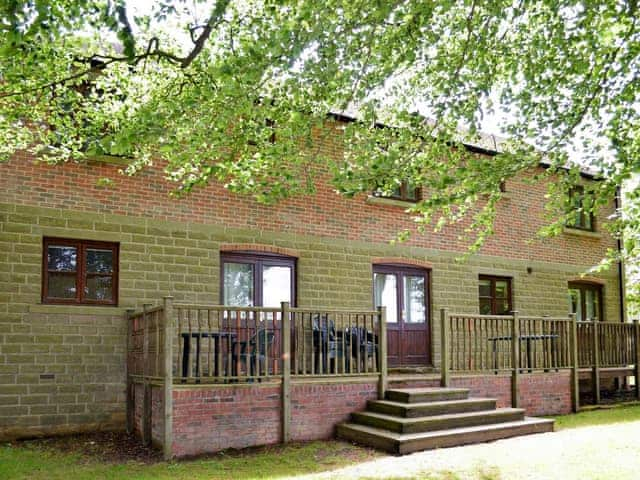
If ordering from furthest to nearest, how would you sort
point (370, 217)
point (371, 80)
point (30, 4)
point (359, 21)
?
1. point (370, 217)
2. point (371, 80)
3. point (359, 21)
4. point (30, 4)

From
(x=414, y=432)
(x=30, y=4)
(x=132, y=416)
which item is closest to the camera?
(x=30, y=4)

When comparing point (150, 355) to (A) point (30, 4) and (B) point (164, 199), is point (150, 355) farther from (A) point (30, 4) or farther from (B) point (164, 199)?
(A) point (30, 4)

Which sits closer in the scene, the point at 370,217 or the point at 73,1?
the point at 73,1

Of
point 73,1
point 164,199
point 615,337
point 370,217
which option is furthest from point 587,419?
point 73,1

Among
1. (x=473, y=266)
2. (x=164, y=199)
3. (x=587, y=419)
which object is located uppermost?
(x=164, y=199)

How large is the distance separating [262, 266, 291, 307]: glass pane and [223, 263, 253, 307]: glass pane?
26cm

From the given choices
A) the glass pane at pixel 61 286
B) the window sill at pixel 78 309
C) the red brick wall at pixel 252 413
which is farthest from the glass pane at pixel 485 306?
the glass pane at pixel 61 286

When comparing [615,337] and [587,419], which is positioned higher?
[615,337]

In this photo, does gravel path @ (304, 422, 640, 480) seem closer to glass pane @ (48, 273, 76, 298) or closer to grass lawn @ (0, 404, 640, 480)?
grass lawn @ (0, 404, 640, 480)

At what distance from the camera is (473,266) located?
14.6 m

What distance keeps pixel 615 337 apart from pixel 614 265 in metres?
4.07

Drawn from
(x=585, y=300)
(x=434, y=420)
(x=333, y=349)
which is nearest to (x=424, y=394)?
(x=434, y=420)

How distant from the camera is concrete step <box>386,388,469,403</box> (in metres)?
9.96

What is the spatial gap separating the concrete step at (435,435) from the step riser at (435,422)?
76 millimetres
